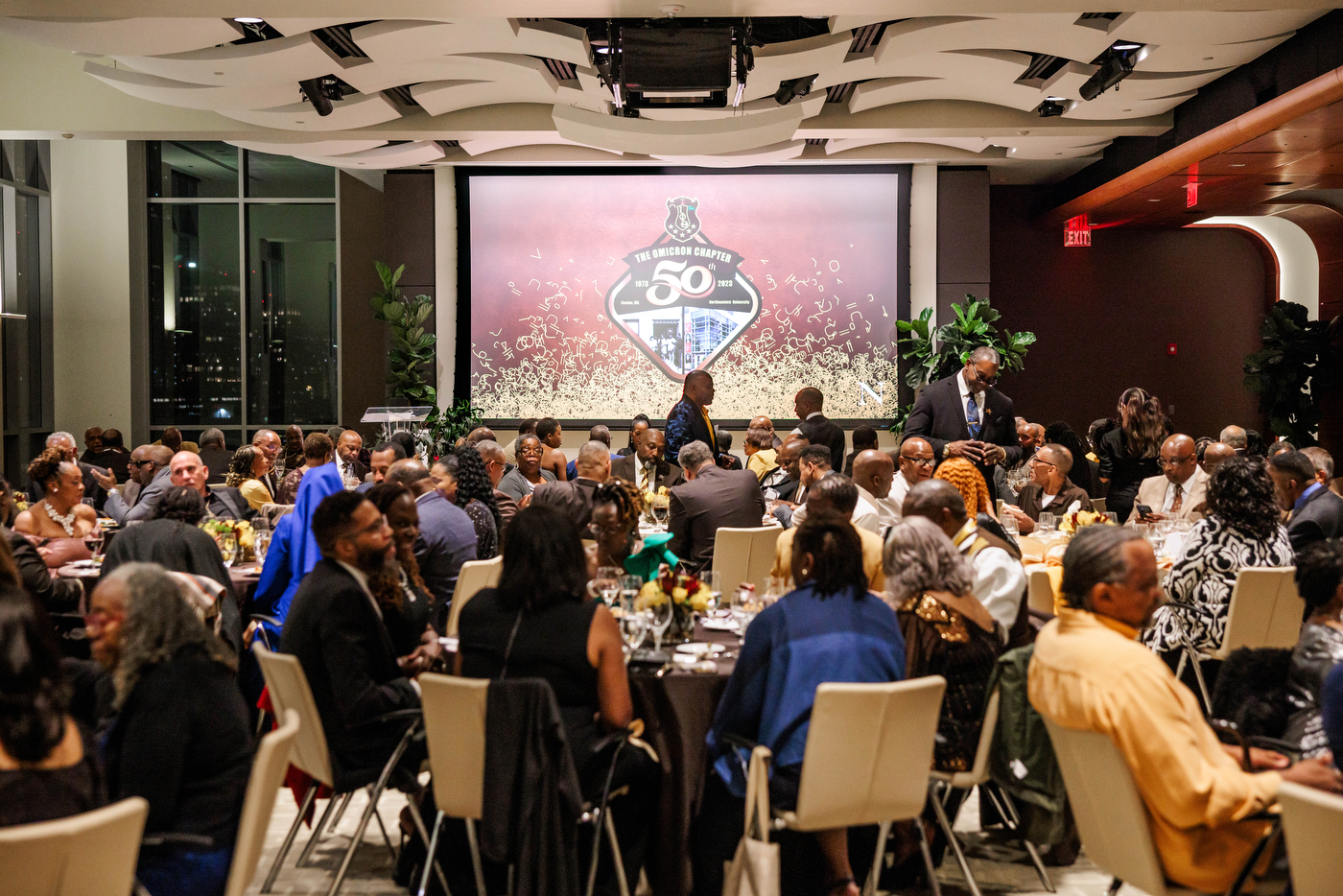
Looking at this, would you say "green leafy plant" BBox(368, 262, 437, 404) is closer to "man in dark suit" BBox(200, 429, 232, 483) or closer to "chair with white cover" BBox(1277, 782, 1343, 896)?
"man in dark suit" BBox(200, 429, 232, 483)

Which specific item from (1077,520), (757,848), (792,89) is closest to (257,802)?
(757,848)

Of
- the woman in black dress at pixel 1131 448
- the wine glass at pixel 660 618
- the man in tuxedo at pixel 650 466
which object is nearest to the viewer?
the wine glass at pixel 660 618

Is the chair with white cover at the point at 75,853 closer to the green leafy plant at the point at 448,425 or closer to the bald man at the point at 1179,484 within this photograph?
the bald man at the point at 1179,484

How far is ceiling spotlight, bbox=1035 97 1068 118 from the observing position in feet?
30.6

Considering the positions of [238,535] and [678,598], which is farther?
[238,535]

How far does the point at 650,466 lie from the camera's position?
805cm

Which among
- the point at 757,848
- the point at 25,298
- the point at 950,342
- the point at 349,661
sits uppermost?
Result: the point at 25,298

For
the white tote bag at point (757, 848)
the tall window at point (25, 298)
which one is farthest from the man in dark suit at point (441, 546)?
the tall window at point (25, 298)

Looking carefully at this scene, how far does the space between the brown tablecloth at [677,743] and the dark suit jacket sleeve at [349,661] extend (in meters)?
0.79

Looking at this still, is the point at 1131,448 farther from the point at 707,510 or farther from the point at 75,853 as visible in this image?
the point at 75,853

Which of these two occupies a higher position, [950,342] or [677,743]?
[950,342]

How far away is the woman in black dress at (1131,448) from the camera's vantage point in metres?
7.24

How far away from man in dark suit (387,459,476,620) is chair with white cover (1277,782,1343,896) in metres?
3.43

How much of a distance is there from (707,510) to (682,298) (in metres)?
6.56
